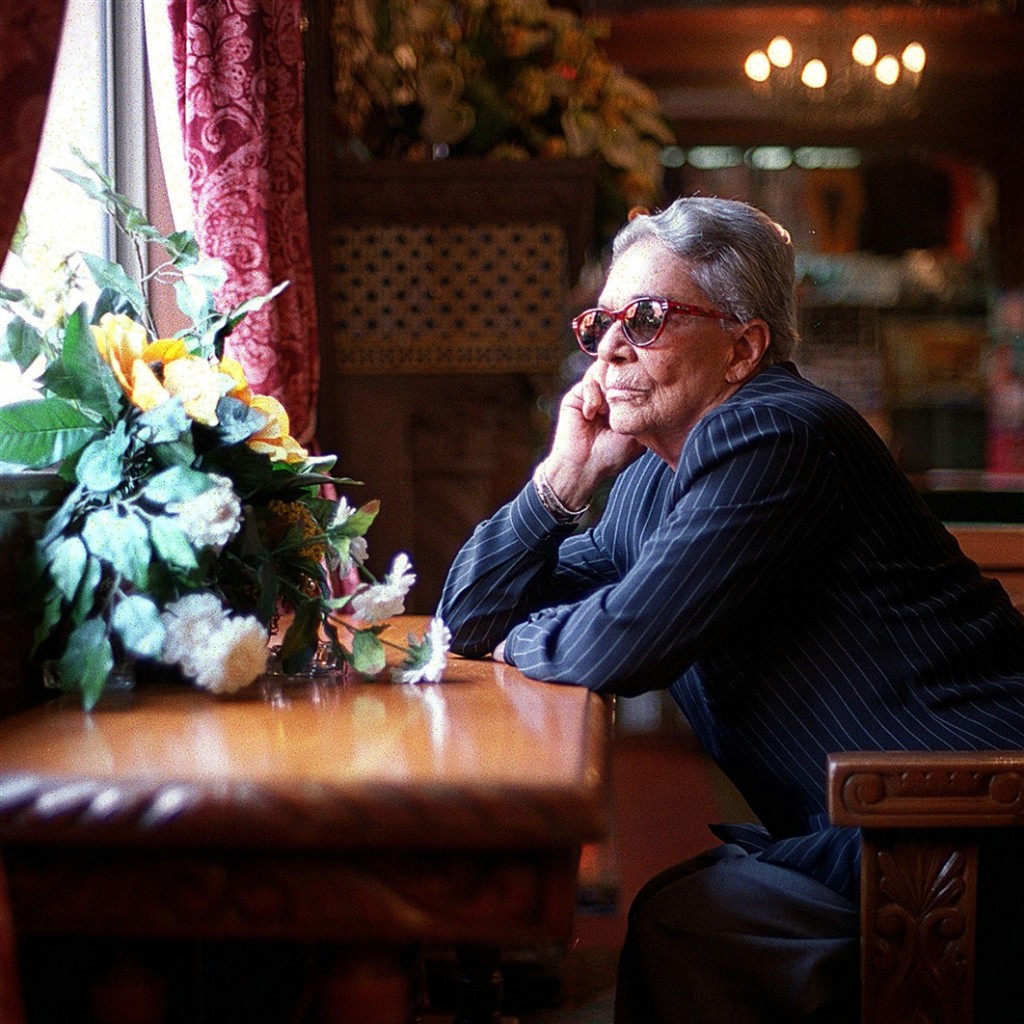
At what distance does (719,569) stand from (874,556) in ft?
0.77

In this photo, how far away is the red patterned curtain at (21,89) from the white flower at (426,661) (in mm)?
669

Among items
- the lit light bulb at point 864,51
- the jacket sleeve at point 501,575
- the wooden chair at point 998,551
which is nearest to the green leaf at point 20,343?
the jacket sleeve at point 501,575

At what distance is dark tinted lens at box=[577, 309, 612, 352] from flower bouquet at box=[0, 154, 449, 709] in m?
0.44

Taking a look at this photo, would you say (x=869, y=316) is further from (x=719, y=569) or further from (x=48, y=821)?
(x=48, y=821)

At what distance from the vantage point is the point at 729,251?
6.10 ft

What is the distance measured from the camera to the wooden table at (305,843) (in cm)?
102

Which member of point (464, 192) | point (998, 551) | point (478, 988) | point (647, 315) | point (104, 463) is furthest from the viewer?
point (464, 192)

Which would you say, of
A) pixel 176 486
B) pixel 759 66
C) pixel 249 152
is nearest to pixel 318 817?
pixel 176 486

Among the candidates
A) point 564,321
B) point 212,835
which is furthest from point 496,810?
point 564,321

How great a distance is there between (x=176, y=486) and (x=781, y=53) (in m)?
5.62

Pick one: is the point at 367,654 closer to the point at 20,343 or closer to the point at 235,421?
the point at 235,421

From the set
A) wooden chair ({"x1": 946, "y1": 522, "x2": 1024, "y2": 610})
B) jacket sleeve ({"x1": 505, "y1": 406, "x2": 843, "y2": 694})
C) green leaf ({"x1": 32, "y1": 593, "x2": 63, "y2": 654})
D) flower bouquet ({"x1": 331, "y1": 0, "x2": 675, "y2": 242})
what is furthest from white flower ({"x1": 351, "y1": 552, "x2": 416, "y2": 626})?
flower bouquet ({"x1": 331, "y1": 0, "x2": 675, "y2": 242})

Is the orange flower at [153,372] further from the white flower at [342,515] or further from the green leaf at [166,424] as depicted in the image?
the white flower at [342,515]

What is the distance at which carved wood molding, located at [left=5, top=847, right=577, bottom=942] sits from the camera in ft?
3.46
